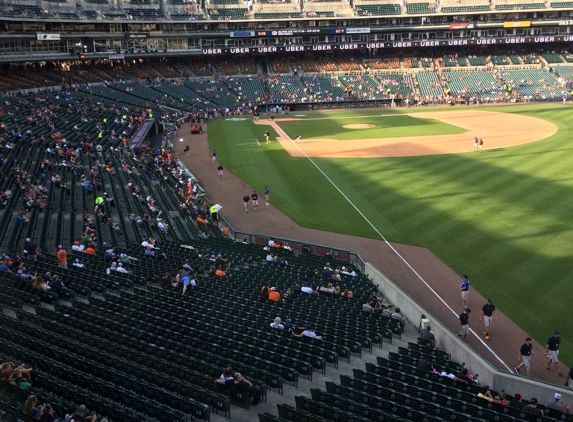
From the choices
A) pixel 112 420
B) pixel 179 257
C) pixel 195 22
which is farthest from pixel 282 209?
pixel 195 22

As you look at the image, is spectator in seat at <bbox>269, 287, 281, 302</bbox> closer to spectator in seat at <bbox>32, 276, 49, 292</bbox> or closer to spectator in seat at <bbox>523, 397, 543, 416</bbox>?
spectator in seat at <bbox>32, 276, 49, 292</bbox>

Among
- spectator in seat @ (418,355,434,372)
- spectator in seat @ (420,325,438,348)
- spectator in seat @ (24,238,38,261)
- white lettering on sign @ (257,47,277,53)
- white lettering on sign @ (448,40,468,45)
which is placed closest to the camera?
spectator in seat @ (418,355,434,372)

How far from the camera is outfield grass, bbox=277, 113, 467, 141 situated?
191 feet

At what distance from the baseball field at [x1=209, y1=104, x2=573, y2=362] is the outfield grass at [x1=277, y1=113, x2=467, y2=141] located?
0.12m

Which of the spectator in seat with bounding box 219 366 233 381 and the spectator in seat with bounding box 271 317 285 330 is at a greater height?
the spectator in seat with bounding box 219 366 233 381

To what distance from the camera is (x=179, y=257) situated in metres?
24.4

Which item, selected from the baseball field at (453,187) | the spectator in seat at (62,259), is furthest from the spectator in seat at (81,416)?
the baseball field at (453,187)

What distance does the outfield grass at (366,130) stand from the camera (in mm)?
58081

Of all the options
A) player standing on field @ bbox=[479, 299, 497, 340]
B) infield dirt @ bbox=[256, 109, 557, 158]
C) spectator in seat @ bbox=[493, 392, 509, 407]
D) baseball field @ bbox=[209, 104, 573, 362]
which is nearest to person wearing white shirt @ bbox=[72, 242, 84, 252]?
baseball field @ bbox=[209, 104, 573, 362]

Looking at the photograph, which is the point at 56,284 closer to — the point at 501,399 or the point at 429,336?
the point at 429,336

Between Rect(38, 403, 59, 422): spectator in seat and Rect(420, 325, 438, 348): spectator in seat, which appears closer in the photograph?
Rect(38, 403, 59, 422): spectator in seat

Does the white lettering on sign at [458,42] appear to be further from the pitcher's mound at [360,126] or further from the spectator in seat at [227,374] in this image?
the spectator in seat at [227,374]

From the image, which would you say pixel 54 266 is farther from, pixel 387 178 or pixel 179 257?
pixel 387 178

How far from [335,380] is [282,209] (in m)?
21.4
